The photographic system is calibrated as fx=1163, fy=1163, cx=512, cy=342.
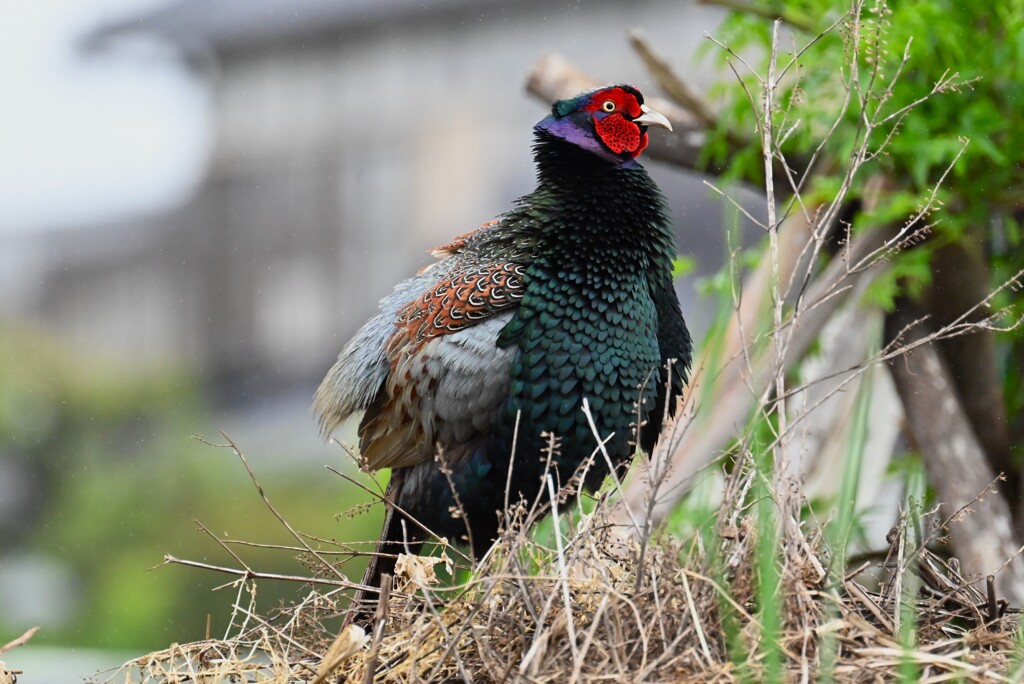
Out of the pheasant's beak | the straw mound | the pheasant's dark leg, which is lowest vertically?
the pheasant's dark leg

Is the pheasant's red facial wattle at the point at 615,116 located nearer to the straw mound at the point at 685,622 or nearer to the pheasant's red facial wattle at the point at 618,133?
the pheasant's red facial wattle at the point at 618,133

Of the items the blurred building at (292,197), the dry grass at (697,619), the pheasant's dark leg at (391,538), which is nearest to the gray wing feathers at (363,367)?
the pheasant's dark leg at (391,538)

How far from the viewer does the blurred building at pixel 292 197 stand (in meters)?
3.04

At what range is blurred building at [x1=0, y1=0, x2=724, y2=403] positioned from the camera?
3039mm

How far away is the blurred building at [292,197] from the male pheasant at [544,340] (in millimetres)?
1402

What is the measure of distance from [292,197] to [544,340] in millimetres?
1769

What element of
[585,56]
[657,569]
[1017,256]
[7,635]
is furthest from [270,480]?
[657,569]

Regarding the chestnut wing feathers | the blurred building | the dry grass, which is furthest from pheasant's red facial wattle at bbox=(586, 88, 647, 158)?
the blurred building

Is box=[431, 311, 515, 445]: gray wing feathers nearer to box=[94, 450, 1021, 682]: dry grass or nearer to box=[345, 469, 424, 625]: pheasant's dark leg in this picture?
box=[345, 469, 424, 625]: pheasant's dark leg

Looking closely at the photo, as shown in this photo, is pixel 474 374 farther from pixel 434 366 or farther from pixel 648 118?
pixel 648 118

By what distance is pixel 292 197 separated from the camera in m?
3.13

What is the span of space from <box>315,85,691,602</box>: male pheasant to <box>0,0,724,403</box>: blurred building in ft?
4.60

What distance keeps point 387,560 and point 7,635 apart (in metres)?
1.96

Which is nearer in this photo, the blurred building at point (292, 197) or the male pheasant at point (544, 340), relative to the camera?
the male pheasant at point (544, 340)
